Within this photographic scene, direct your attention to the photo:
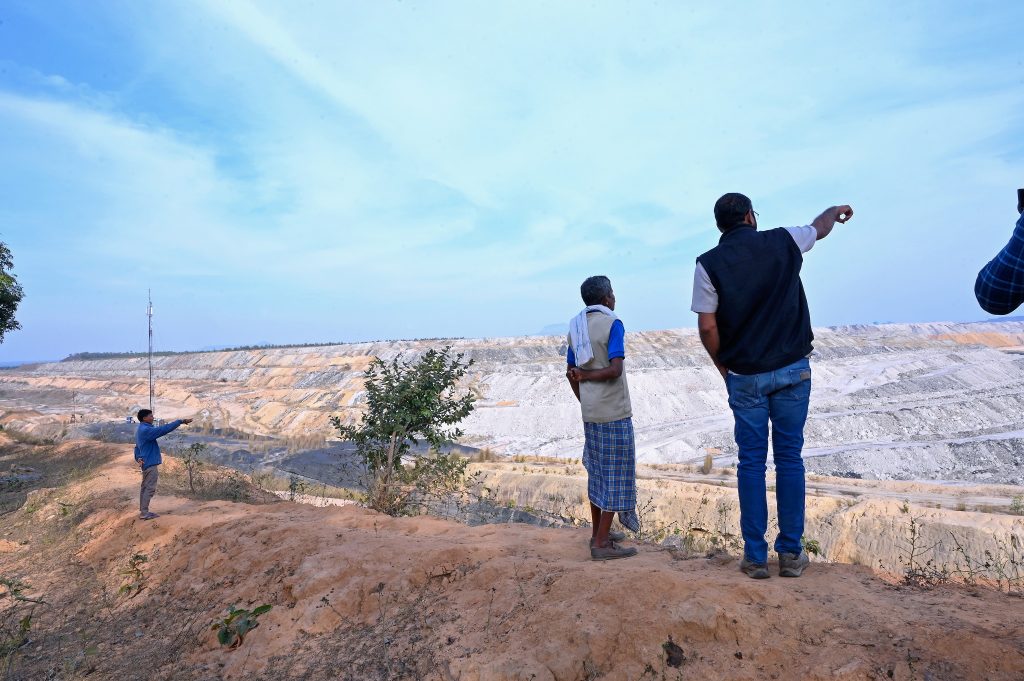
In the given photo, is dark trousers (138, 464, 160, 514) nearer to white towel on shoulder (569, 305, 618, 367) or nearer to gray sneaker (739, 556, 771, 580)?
white towel on shoulder (569, 305, 618, 367)

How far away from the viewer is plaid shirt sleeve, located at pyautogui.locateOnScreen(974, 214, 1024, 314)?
6.04 ft

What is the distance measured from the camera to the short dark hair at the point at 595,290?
155 inches

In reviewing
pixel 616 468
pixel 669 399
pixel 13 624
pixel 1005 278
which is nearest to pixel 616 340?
pixel 616 468

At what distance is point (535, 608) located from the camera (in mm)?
3162

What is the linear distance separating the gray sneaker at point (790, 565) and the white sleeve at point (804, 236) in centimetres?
160

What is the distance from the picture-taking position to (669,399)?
3741 cm

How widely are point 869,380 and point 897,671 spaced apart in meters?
43.6

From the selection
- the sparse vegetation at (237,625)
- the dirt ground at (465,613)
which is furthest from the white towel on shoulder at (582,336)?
the sparse vegetation at (237,625)

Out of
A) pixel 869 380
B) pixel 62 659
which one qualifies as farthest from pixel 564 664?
pixel 869 380

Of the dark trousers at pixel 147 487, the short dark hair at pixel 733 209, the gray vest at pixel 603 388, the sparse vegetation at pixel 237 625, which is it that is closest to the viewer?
the short dark hair at pixel 733 209

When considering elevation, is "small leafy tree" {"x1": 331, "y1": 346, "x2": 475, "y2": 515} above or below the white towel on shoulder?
below

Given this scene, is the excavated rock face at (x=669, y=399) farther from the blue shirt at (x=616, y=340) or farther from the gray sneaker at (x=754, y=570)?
the gray sneaker at (x=754, y=570)

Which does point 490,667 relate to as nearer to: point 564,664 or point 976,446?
point 564,664

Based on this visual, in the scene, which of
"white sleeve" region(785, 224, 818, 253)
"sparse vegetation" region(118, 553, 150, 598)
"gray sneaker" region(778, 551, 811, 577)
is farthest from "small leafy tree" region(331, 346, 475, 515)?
"white sleeve" region(785, 224, 818, 253)
